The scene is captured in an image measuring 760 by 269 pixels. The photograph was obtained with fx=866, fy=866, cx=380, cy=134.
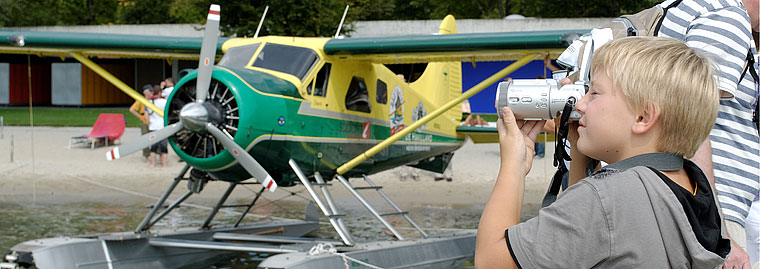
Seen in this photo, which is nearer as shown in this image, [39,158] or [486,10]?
[39,158]

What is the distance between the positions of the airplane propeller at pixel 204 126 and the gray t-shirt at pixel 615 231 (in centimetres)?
610

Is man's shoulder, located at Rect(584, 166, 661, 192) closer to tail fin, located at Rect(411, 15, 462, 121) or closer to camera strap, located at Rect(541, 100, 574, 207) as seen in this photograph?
camera strap, located at Rect(541, 100, 574, 207)

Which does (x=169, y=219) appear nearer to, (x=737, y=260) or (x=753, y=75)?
(x=753, y=75)

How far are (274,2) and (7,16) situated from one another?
23.5m

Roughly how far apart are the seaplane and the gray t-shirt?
5.57m

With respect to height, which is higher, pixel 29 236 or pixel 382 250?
pixel 382 250

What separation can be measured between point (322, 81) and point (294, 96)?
70 centimetres

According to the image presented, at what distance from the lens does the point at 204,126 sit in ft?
24.9

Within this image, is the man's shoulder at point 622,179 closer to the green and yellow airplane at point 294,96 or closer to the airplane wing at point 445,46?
the green and yellow airplane at point 294,96

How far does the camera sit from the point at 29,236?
10.2 metres

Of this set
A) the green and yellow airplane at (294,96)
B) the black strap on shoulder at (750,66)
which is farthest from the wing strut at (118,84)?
the black strap on shoulder at (750,66)

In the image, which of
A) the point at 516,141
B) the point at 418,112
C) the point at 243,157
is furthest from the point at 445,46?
the point at 516,141

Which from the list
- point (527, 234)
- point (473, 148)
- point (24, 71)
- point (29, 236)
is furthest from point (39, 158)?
point (24, 71)

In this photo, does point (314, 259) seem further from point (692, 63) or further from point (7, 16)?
point (7, 16)
